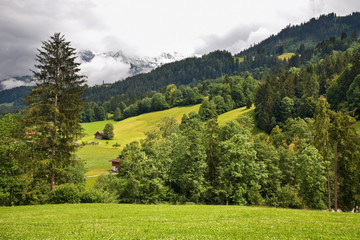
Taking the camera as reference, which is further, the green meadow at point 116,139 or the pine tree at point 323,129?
the green meadow at point 116,139

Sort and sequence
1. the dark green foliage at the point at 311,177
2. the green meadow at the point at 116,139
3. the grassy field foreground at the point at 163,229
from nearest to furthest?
1. the grassy field foreground at the point at 163,229
2. the dark green foliage at the point at 311,177
3. the green meadow at the point at 116,139

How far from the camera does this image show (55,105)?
26.2m

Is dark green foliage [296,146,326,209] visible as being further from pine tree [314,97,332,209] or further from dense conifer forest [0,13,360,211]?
pine tree [314,97,332,209]

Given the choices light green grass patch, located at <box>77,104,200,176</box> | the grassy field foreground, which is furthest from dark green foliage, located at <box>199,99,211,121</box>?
the grassy field foreground

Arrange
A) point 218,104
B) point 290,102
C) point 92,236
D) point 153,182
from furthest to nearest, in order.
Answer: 1. point 218,104
2. point 290,102
3. point 153,182
4. point 92,236

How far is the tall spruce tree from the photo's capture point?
25.1m

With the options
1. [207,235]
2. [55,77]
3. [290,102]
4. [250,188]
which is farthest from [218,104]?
[207,235]

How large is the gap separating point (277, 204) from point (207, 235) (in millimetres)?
31006

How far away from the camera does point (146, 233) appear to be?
13125mm

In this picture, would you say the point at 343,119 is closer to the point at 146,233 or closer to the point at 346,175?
the point at 346,175

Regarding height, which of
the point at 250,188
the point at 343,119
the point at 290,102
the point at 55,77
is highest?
the point at 290,102

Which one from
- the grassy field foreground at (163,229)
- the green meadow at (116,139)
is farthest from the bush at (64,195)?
the green meadow at (116,139)

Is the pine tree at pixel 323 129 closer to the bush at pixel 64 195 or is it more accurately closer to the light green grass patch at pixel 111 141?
the bush at pixel 64 195

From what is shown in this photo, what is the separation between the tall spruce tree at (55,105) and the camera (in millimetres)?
25106
